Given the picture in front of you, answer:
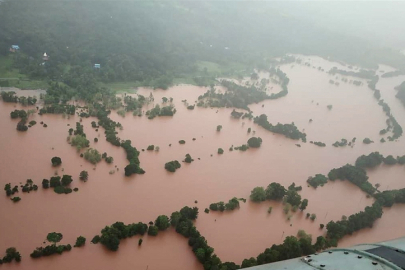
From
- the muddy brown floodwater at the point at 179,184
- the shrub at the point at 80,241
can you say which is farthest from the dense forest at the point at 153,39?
the shrub at the point at 80,241

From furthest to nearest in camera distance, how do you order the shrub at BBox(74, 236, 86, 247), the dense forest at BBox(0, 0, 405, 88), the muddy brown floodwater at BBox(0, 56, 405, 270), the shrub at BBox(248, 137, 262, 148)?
the dense forest at BBox(0, 0, 405, 88)
the shrub at BBox(248, 137, 262, 148)
the muddy brown floodwater at BBox(0, 56, 405, 270)
the shrub at BBox(74, 236, 86, 247)

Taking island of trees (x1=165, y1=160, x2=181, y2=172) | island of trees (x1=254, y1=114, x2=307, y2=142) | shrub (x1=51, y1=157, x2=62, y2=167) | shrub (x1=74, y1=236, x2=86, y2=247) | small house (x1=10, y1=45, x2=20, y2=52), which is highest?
small house (x1=10, y1=45, x2=20, y2=52)

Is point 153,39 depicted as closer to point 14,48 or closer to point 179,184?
point 14,48

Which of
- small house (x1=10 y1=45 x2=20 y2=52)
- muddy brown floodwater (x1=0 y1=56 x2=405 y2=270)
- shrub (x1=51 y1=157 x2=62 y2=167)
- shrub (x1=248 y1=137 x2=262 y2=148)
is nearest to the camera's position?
muddy brown floodwater (x1=0 y1=56 x2=405 y2=270)

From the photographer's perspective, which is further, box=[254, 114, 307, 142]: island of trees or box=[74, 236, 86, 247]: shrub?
box=[254, 114, 307, 142]: island of trees

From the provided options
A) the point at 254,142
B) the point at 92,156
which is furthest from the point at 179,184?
the point at 254,142

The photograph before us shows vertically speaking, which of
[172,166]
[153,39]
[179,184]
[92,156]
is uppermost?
[153,39]

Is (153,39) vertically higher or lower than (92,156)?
higher

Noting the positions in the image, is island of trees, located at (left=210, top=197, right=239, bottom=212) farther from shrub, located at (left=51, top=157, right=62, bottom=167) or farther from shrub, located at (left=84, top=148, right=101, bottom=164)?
shrub, located at (left=51, top=157, right=62, bottom=167)

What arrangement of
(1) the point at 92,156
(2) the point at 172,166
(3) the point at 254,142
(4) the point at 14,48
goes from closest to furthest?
(1) the point at 92,156 → (2) the point at 172,166 → (3) the point at 254,142 → (4) the point at 14,48

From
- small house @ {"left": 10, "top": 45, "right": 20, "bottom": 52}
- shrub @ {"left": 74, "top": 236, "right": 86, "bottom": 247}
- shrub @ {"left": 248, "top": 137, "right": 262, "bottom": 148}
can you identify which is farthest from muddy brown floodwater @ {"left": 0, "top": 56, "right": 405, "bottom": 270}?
small house @ {"left": 10, "top": 45, "right": 20, "bottom": 52}
